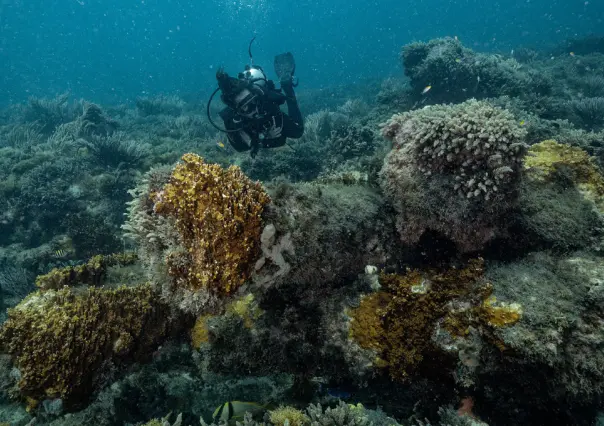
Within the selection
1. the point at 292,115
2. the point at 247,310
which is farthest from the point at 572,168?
the point at 292,115

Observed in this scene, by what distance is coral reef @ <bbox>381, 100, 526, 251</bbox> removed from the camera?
2.82 meters

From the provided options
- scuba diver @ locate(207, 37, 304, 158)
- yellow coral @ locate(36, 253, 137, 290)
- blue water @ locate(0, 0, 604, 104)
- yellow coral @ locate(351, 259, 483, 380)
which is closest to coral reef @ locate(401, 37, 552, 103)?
scuba diver @ locate(207, 37, 304, 158)

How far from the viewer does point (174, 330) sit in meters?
3.46

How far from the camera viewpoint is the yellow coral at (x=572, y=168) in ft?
11.9

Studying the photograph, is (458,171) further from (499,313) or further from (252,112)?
(252,112)

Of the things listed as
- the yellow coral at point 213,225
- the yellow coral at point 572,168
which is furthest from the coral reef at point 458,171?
the yellow coral at point 213,225

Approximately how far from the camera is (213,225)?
2.60 m

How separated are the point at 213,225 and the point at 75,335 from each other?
160cm

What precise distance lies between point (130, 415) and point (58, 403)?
0.60 meters

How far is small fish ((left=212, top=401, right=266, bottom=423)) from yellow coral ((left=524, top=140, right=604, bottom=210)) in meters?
3.85

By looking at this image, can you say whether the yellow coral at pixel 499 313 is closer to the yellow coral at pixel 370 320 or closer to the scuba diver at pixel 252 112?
the yellow coral at pixel 370 320

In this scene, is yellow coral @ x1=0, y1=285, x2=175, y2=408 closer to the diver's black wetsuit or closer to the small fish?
the small fish

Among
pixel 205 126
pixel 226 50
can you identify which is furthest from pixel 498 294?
pixel 226 50

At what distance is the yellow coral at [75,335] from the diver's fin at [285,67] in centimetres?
911
